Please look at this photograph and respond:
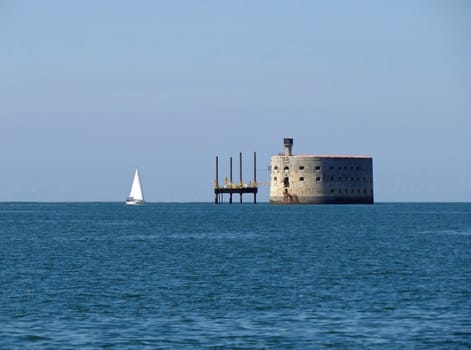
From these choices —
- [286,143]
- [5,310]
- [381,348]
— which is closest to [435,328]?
[381,348]

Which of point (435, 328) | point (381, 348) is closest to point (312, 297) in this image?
point (435, 328)

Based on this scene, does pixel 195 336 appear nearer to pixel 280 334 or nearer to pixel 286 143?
pixel 280 334

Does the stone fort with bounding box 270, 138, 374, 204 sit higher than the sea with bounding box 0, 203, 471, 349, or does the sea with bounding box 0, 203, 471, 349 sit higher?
the stone fort with bounding box 270, 138, 374, 204

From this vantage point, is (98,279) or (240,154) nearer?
(98,279)

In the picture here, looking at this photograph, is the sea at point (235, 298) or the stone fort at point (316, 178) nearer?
the sea at point (235, 298)

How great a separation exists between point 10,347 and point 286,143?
16422 centimetres

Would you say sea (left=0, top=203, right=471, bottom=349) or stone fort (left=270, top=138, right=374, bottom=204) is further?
stone fort (left=270, top=138, right=374, bottom=204)

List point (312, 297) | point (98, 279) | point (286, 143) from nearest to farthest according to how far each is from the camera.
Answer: point (312, 297), point (98, 279), point (286, 143)

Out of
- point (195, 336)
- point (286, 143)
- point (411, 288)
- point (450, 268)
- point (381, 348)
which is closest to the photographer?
point (381, 348)

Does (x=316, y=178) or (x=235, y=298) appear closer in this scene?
(x=235, y=298)

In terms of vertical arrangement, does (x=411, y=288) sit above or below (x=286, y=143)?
below

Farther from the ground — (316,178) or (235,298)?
(316,178)

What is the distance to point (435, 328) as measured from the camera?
2714 cm

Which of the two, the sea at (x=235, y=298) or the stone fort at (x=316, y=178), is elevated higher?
the stone fort at (x=316, y=178)
